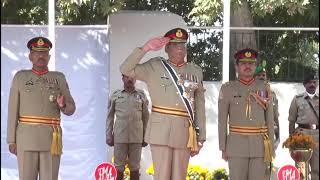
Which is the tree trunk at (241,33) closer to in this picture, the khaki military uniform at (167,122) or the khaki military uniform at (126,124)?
the khaki military uniform at (126,124)

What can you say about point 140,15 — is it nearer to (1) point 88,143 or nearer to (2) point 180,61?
(1) point 88,143

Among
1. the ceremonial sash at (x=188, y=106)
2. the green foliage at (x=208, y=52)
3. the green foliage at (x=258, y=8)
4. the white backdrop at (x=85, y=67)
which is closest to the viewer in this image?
the ceremonial sash at (x=188, y=106)

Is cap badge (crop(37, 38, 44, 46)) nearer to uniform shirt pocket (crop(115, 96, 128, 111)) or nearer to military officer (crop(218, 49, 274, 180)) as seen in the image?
military officer (crop(218, 49, 274, 180))

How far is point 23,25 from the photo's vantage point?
7273mm

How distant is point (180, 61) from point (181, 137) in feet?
1.97

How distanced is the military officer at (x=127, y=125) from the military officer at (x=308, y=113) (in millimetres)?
1678

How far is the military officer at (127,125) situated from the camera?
24.5ft

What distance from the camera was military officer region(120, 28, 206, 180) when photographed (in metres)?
5.25

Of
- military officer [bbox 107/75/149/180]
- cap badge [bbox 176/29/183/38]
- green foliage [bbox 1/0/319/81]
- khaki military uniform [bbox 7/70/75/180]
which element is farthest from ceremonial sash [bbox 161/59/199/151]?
green foliage [bbox 1/0/319/81]

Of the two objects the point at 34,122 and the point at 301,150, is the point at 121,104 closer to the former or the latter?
the point at 34,122

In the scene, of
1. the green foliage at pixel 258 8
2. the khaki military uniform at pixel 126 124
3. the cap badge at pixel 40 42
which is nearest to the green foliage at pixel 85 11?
the khaki military uniform at pixel 126 124

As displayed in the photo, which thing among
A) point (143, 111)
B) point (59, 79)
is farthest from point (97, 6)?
point (59, 79)

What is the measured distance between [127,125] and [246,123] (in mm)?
1994

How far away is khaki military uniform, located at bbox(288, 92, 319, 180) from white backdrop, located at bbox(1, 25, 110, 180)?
84.4 inches
